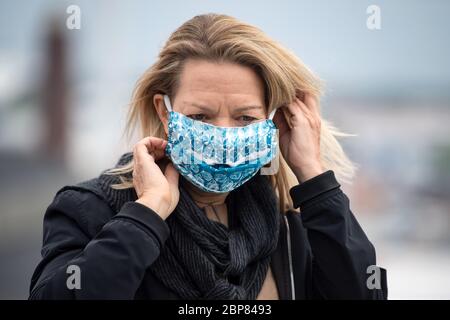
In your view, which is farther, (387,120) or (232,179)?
(387,120)

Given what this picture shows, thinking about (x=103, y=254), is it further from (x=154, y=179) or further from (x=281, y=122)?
(x=281, y=122)

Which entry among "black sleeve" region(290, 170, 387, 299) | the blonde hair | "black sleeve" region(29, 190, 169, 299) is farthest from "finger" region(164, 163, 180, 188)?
"black sleeve" region(290, 170, 387, 299)

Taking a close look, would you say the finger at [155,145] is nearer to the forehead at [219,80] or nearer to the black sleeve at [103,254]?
the forehead at [219,80]

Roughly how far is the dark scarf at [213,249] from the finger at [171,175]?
0.04 meters

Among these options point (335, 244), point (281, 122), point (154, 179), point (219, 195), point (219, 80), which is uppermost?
point (219, 80)

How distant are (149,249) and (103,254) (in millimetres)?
127

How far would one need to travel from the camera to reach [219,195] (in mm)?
2533

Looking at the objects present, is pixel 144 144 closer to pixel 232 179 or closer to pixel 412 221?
pixel 232 179

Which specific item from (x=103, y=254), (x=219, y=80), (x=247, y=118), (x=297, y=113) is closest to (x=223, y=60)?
(x=219, y=80)

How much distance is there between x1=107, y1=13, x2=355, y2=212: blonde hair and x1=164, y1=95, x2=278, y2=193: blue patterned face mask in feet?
0.44

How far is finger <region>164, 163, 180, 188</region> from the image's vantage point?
239 cm
